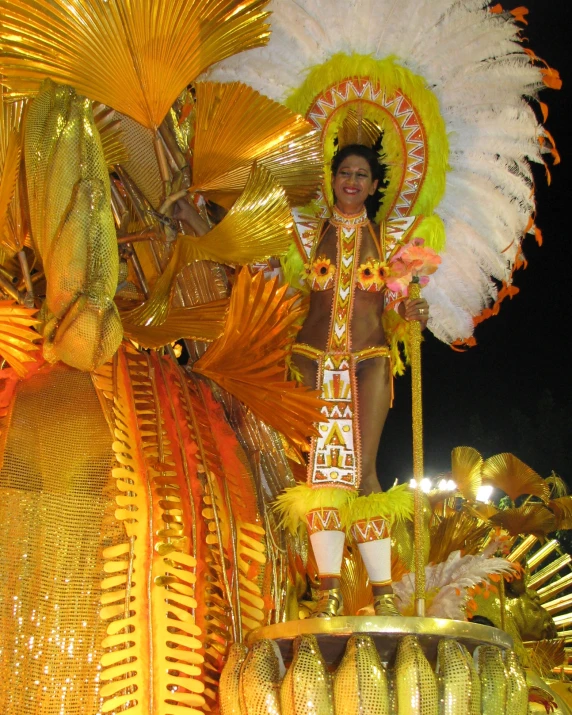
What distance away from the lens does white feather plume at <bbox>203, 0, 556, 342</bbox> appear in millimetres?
4016

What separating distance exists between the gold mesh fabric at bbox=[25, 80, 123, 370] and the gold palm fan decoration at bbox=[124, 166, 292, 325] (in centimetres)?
49

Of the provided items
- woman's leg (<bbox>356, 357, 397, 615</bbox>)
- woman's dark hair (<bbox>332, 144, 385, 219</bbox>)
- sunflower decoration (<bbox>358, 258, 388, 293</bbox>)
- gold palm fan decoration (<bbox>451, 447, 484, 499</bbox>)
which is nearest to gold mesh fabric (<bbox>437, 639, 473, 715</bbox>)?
woman's leg (<bbox>356, 357, 397, 615</bbox>)

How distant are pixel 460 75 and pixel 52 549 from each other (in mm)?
2665

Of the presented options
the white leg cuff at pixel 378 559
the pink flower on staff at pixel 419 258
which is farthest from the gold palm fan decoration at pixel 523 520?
the pink flower on staff at pixel 419 258

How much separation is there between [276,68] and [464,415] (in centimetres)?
463

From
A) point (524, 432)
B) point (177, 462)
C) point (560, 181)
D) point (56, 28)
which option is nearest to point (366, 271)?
point (177, 462)

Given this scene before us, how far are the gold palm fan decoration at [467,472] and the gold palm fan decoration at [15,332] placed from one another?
3.69m

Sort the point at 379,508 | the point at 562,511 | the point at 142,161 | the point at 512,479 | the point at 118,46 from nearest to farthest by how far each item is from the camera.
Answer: the point at 118,46 < the point at 379,508 < the point at 142,161 < the point at 562,511 < the point at 512,479

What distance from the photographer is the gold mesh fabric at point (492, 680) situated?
280cm

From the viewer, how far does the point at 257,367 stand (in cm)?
356

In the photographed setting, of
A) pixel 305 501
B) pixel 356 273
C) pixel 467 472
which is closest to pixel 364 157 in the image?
pixel 356 273

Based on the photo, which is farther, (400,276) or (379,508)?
(400,276)

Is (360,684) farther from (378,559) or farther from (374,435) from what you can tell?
(374,435)

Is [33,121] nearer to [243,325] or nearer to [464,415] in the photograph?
[243,325]
